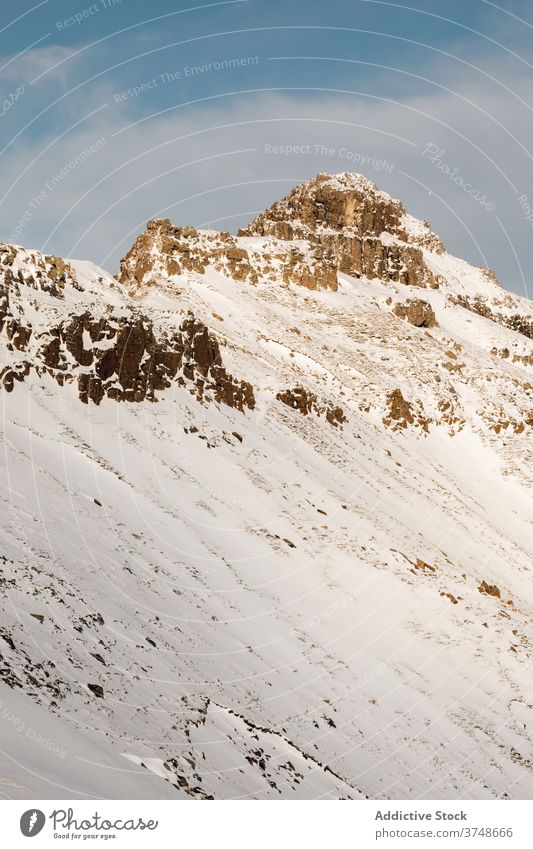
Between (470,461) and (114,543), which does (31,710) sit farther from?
(470,461)

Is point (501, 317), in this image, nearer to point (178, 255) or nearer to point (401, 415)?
point (178, 255)

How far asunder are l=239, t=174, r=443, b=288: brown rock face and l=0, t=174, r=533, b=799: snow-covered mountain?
37.8m

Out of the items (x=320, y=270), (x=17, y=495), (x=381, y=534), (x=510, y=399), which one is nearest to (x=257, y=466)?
(x=381, y=534)

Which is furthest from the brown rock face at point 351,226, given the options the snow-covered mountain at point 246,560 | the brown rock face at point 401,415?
the brown rock face at point 401,415

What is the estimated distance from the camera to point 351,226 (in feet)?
395

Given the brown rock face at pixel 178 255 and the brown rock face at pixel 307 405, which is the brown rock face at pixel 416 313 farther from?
the brown rock face at pixel 307 405

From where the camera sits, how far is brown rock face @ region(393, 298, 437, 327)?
91.1 metres

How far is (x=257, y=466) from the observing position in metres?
42.5

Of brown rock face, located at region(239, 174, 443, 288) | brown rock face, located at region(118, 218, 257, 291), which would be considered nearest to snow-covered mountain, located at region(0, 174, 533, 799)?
brown rock face, located at region(118, 218, 257, 291)

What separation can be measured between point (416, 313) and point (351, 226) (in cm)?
3453
